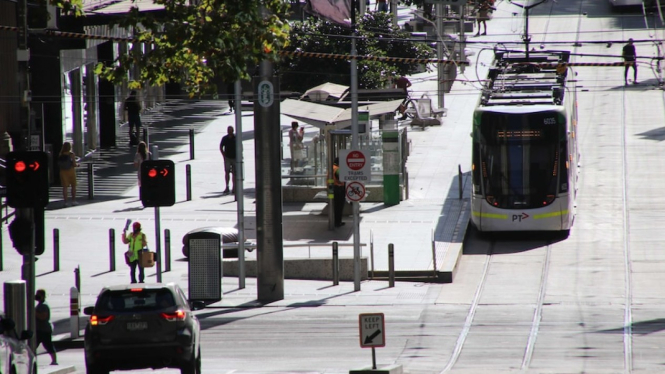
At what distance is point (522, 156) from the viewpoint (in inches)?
1077

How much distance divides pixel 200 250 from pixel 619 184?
1460 cm

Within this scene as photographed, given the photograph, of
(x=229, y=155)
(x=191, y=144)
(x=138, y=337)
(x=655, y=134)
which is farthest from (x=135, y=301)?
(x=655, y=134)

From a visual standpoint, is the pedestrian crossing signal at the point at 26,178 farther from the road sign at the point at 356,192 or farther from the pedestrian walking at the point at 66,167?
the pedestrian walking at the point at 66,167

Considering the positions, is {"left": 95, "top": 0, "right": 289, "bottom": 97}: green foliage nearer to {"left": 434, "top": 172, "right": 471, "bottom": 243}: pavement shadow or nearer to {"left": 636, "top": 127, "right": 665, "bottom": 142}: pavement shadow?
{"left": 434, "top": 172, "right": 471, "bottom": 243}: pavement shadow

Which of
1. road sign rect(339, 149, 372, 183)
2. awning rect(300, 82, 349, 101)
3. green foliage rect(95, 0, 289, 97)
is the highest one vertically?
green foliage rect(95, 0, 289, 97)

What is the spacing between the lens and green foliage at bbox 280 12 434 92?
4072 centimetres

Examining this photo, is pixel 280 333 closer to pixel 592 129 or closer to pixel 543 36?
pixel 592 129

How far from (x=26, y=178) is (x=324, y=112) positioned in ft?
51.9

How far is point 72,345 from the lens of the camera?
19969 mm

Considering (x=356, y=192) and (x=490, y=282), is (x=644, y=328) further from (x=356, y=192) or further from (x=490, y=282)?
(x=356, y=192)

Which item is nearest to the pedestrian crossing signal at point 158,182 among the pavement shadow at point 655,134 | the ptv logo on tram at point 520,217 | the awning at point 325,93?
the ptv logo on tram at point 520,217

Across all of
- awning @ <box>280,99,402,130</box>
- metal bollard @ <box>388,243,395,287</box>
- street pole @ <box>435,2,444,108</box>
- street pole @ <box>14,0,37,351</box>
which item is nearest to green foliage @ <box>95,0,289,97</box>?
street pole @ <box>14,0,37,351</box>

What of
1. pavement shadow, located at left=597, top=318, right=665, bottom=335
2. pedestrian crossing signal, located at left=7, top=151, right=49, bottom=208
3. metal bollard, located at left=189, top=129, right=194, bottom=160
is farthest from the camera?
metal bollard, located at left=189, top=129, right=194, bottom=160

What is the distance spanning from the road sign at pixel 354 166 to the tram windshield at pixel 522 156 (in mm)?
4516
